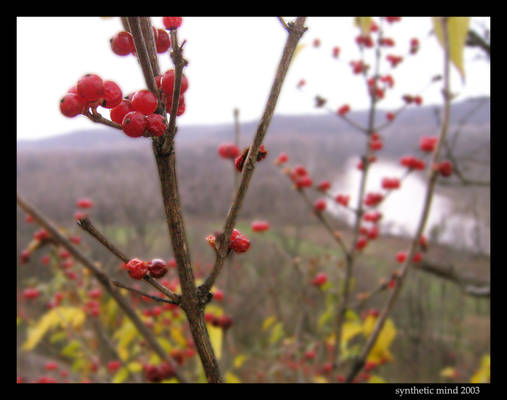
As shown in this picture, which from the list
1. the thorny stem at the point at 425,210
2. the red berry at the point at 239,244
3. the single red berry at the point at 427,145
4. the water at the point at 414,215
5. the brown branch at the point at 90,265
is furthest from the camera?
the water at the point at 414,215

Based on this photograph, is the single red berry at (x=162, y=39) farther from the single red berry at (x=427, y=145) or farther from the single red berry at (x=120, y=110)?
the single red berry at (x=427, y=145)

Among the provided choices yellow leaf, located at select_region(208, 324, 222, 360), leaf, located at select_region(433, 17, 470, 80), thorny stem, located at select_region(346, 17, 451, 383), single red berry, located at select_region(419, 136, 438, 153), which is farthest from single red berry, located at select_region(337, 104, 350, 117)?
yellow leaf, located at select_region(208, 324, 222, 360)

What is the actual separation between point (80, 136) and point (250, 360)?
7.51m

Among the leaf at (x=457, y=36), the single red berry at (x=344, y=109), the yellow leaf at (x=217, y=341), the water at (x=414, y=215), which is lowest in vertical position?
the yellow leaf at (x=217, y=341)

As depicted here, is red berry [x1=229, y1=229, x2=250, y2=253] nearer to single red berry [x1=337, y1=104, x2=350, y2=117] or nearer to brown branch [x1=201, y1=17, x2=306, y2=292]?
brown branch [x1=201, y1=17, x2=306, y2=292]

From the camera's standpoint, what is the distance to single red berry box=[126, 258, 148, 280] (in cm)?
42

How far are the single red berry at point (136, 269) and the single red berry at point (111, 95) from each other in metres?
0.19

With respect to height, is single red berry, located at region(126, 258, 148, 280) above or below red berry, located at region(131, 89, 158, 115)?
below

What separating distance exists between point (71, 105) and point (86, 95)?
0.02 meters

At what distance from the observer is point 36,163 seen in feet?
21.8

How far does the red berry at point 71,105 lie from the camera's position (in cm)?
39

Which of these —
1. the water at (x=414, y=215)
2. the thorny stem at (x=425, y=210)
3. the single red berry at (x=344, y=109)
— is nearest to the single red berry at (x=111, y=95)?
the thorny stem at (x=425, y=210)

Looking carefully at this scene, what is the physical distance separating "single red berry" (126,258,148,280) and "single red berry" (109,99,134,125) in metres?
0.18

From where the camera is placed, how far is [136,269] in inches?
16.6
